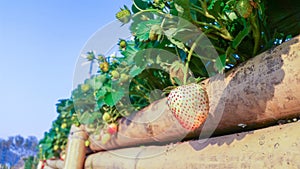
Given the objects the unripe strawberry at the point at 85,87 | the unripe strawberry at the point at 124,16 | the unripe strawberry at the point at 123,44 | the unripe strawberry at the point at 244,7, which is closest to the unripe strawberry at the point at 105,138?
the unripe strawberry at the point at 85,87

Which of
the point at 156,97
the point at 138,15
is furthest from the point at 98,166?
the point at 138,15

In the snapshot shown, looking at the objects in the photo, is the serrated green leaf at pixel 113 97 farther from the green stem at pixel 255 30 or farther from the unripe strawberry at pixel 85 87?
the green stem at pixel 255 30

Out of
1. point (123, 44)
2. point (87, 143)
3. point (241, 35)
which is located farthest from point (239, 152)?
point (87, 143)

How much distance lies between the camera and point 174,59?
0.81 meters

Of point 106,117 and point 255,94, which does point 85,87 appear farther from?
point 255,94

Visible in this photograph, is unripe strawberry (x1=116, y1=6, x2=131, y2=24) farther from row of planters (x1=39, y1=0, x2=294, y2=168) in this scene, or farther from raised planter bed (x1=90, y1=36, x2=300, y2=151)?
raised planter bed (x1=90, y1=36, x2=300, y2=151)

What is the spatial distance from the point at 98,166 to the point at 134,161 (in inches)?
18.8

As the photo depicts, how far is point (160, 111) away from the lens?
961 mm

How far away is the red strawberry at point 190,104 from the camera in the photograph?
57 centimetres

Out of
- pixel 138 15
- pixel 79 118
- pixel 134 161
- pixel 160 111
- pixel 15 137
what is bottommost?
pixel 134 161

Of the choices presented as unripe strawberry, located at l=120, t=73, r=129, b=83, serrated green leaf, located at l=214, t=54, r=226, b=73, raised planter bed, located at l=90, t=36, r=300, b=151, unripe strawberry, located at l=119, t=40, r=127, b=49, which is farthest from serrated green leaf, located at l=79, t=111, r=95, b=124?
serrated green leaf, located at l=214, t=54, r=226, b=73

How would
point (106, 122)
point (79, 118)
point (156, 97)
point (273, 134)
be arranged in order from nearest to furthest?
point (273, 134) < point (156, 97) < point (106, 122) < point (79, 118)

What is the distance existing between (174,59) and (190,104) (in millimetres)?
265

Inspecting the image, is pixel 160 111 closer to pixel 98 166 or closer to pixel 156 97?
pixel 156 97
